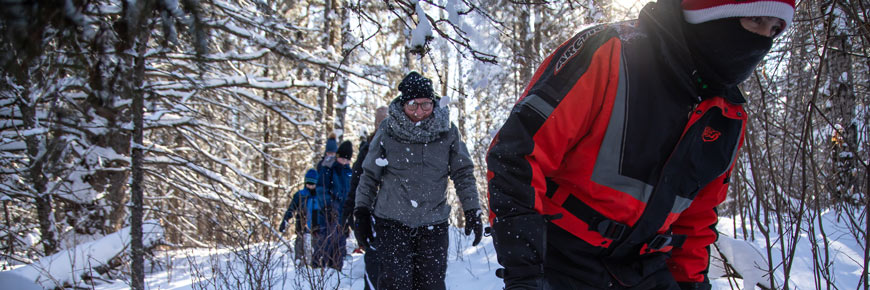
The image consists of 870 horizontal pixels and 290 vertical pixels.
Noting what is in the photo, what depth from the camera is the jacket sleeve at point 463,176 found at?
9.95 ft

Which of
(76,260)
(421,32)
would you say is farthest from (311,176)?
(421,32)

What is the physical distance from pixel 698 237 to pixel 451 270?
3699 mm

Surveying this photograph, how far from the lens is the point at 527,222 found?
118 centimetres

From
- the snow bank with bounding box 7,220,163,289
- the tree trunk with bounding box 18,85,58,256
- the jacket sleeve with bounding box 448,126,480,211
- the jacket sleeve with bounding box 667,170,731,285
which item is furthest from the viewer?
the tree trunk with bounding box 18,85,58,256

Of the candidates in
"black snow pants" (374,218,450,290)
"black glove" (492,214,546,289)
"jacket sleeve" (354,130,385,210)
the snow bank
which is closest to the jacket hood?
"black glove" (492,214,546,289)

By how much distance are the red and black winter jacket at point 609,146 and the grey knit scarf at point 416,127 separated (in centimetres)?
160

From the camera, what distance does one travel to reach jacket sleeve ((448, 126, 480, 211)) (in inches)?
119

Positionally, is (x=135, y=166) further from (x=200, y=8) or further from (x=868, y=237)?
(x=868, y=237)

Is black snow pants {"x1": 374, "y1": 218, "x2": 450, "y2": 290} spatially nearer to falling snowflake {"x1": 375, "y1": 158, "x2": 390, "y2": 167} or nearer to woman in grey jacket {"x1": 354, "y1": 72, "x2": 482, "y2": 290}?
woman in grey jacket {"x1": 354, "y1": 72, "x2": 482, "y2": 290}

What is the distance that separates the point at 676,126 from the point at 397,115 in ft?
6.22

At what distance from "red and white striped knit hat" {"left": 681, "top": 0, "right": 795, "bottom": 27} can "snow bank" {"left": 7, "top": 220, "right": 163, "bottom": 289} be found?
3416mm

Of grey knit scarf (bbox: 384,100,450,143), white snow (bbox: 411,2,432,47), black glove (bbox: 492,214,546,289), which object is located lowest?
black glove (bbox: 492,214,546,289)

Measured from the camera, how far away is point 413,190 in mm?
2883

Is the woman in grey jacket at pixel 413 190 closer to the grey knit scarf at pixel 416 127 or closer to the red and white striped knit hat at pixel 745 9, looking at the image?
the grey knit scarf at pixel 416 127
